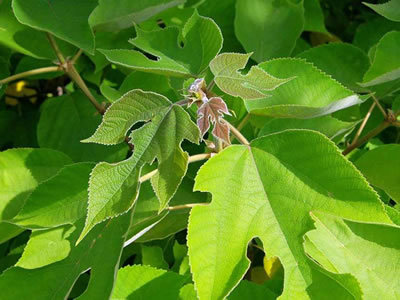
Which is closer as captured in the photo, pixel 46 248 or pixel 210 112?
pixel 210 112

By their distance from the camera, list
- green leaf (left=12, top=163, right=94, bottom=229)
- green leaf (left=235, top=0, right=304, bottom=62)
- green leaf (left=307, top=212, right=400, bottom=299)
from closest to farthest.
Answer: green leaf (left=307, top=212, right=400, bottom=299) → green leaf (left=12, top=163, right=94, bottom=229) → green leaf (left=235, top=0, right=304, bottom=62)

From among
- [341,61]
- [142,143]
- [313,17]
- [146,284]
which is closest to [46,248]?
[146,284]

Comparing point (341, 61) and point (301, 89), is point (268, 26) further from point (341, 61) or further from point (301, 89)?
point (301, 89)

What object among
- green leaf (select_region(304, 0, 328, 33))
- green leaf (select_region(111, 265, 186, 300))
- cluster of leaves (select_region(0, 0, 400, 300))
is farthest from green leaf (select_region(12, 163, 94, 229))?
green leaf (select_region(304, 0, 328, 33))

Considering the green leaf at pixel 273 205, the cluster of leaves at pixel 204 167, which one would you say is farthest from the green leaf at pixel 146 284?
the green leaf at pixel 273 205

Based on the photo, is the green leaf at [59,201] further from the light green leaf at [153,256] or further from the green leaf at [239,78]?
the green leaf at [239,78]

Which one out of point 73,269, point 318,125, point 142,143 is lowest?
point 73,269

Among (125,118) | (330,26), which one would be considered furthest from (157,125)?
(330,26)

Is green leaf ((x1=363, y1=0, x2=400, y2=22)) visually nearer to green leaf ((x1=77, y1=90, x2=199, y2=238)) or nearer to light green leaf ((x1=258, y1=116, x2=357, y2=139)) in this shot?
light green leaf ((x1=258, y1=116, x2=357, y2=139))
